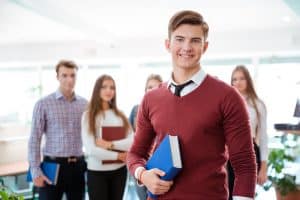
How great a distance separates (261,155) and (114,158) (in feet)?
3.53

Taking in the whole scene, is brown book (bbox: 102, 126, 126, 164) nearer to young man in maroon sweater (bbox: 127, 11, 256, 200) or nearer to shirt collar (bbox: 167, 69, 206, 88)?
young man in maroon sweater (bbox: 127, 11, 256, 200)

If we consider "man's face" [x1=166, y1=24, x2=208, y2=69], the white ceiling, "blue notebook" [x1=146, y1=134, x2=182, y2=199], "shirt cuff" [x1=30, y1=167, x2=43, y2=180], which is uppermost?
the white ceiling

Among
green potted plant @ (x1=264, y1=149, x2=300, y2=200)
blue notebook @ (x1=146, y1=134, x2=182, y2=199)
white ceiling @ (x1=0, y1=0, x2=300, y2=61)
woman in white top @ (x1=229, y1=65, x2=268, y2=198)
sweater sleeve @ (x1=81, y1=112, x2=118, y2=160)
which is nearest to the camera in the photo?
blue notebook @ (x1=146, y1=134, x2=182, y2=199)

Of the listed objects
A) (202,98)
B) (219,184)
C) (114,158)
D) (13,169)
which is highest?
(202,98)

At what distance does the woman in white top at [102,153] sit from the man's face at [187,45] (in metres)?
1.61

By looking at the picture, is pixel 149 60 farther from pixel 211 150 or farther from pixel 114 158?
pixel 211 150

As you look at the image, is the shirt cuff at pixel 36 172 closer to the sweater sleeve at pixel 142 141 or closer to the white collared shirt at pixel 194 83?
the sweater sleeve at pixel 142 141

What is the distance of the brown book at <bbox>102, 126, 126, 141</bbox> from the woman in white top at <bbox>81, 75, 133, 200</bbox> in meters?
0.02

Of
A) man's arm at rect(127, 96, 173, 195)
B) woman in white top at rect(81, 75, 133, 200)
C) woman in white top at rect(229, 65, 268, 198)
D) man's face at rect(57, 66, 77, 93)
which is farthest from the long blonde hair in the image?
man's arm at rect(127, 96, 173, 195)

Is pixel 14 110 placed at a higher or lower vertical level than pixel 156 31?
lower

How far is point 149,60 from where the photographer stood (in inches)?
256

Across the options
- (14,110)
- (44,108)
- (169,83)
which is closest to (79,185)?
(44,108)

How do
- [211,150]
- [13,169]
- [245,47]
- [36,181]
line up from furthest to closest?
[245,47], [13,169], [36,181], [211,150]

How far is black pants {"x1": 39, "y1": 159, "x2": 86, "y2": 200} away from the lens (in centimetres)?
256
